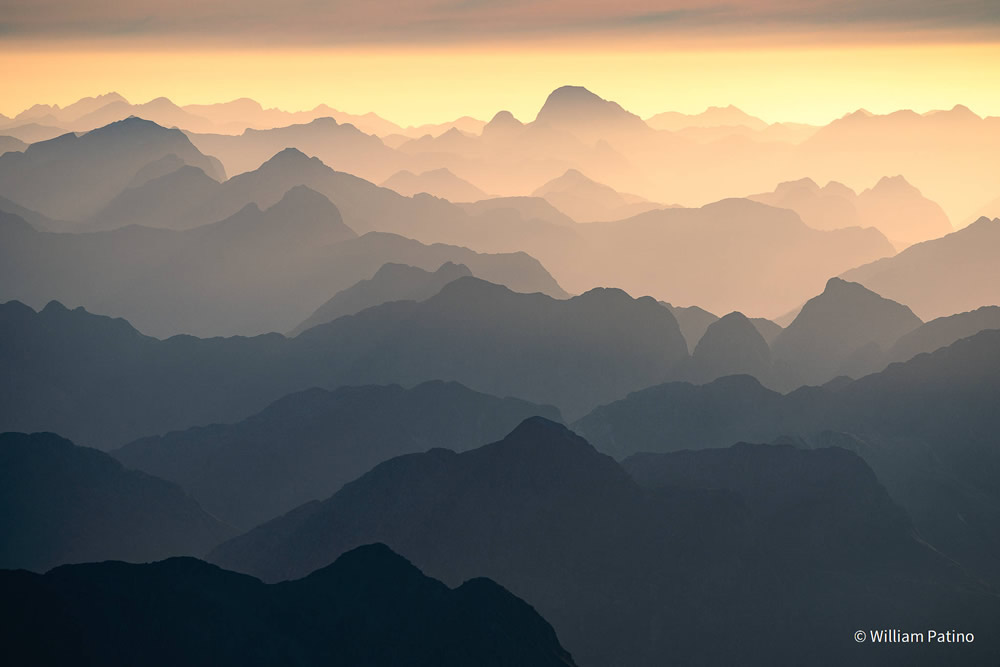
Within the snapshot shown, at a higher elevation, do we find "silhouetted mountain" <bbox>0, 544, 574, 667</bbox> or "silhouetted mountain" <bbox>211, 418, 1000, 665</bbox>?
"silhouetted mountain" <bbox>211, 418, 1000, 665</bbox>

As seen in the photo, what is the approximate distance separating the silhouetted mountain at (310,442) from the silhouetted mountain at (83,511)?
58.0 feet

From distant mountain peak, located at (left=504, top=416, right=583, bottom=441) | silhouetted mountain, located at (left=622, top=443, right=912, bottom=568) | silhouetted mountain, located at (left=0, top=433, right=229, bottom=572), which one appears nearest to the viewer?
silhouetted mountain, located at (left=622, top=443, right=912, bottom=568)

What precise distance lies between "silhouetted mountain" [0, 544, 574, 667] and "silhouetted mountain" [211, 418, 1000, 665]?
21279 mm

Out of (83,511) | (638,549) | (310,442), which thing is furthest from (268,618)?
(310,442)

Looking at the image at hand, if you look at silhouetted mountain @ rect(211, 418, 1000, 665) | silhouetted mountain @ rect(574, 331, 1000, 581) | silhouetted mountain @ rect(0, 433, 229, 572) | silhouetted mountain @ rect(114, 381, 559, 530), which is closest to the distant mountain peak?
silhouetted mountain @ rect(211, 418, 1000, 665)

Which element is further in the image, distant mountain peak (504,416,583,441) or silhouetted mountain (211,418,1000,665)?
distant mountain peak (504,416,583,441)

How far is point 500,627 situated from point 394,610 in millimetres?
7756

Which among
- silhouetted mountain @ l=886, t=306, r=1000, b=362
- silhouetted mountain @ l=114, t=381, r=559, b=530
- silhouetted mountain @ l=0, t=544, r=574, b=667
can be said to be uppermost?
silhouetted mountain @ l=886, t=306, r=1000, b=362

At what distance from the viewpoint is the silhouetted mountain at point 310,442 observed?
511 ft

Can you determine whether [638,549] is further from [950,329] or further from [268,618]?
[950,329]

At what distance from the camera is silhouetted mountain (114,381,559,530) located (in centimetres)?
15575

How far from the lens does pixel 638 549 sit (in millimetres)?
116438

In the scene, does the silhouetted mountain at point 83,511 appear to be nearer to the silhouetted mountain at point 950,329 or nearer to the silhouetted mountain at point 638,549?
the silhouetted mountain at point 638,549

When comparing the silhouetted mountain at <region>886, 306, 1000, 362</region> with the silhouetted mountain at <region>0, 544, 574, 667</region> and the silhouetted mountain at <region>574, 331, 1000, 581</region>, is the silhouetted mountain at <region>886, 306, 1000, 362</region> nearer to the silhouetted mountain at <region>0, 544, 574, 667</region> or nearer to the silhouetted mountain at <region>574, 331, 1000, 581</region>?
the silhouetted mountain at <region>574, 331, 1000, 581</region>
